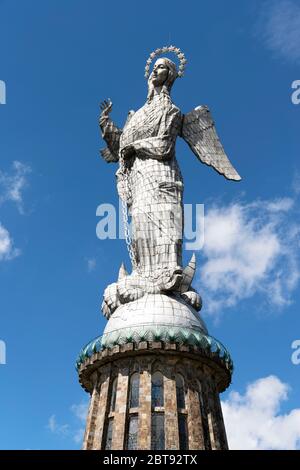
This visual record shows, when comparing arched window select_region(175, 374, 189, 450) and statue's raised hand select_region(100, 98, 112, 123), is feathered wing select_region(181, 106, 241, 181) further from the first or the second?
arched window select_region(175, 374, 189, 450)

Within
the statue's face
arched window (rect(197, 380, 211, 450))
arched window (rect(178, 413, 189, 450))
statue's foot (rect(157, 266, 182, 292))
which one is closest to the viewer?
arched window (rect(178, 413, 189, 450))

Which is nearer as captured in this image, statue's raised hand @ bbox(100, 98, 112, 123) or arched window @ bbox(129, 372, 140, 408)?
arched window @ bbox(129, 372, 140, 408)

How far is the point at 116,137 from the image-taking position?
107ft

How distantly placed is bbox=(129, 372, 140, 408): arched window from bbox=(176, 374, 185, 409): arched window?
5.27 feet

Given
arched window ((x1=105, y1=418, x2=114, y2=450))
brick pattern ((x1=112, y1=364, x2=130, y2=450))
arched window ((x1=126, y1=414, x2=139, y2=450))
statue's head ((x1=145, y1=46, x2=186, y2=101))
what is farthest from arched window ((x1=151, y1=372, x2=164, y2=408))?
statue's head ((x1=145, y1=46, x2=186, y2=101))

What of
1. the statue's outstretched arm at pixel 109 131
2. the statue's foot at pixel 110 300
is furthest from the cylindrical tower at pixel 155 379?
the statue's outstretched arm at pixel 109 131

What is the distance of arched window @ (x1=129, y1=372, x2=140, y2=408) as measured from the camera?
23.1 m

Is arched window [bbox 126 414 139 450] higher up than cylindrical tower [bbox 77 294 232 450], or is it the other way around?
cylindrical tower [bbox 77 294 232 450]

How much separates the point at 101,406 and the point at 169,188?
10727 millimetres

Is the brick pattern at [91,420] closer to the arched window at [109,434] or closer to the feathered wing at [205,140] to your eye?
the arched window at [109,434]

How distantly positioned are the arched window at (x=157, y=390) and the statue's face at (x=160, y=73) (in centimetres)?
1638

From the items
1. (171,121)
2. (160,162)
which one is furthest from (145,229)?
(171,121)

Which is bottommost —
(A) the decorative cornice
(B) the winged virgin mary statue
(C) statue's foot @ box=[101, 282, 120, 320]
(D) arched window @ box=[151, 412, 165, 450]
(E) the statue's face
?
(D) arched window @ box=[151, 412, 165, 450]
